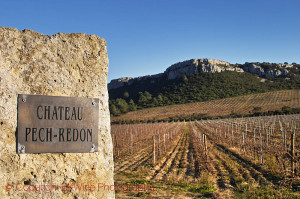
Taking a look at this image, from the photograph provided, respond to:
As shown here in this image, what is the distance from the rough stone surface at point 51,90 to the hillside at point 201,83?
57.0 metres

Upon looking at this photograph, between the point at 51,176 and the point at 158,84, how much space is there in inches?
3434

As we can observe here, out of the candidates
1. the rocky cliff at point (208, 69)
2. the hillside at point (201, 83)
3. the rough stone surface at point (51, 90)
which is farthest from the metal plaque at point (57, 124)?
the rocky cliff at point (208, 69)

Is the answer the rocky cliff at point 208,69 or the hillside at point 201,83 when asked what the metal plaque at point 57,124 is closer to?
the hillside at point 201,83

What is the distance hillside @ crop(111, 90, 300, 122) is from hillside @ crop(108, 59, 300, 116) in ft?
16.8

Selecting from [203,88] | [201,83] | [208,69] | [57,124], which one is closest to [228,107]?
[203,88]

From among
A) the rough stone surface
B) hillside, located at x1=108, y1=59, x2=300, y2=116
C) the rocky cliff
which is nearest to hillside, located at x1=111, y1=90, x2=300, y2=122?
hillside, located at x1=108, y1=59, x2=300, y2=116

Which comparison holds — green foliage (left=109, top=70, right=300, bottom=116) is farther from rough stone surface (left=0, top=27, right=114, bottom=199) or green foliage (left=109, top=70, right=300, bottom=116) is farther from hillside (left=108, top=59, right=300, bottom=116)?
rough stone surface (left=0, top=27, right=114, bottom=199)

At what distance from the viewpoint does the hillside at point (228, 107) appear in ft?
160

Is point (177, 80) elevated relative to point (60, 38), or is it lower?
elevated

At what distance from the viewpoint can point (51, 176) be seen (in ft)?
6.47

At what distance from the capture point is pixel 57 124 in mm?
2064

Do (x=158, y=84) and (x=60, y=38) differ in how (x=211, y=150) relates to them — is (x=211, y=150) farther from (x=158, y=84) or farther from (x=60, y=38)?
(x=158, y=84)

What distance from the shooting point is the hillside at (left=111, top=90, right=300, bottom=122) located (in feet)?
160

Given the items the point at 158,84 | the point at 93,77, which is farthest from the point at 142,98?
the point at 93,77
